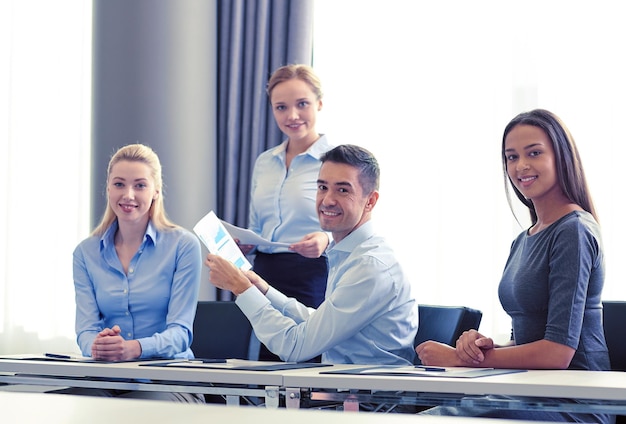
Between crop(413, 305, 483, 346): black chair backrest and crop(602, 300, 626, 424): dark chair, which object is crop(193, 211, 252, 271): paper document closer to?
crop(413, 305, 483, 346): black chair backrest

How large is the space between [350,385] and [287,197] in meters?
1.60

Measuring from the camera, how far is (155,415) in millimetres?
612

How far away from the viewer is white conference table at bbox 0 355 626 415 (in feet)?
5.47

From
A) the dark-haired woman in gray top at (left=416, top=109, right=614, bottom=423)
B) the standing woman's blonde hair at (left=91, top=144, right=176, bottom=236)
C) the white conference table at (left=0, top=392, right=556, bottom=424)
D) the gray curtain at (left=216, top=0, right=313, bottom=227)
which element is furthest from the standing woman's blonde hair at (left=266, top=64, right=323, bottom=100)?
the white conference table at (left=0, top=392, right=556, bottom=424)

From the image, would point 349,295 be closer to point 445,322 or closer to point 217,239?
point 445,322

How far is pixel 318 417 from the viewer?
0.60 metres

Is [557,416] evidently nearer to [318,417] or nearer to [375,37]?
[318,417]

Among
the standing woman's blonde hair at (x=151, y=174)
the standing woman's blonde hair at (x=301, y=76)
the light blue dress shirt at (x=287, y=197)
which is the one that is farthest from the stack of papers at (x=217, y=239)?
the standing woman's blonde hair at (x=301, y=76)

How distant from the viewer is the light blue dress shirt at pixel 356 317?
94.8 inches

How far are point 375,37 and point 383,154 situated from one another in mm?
622

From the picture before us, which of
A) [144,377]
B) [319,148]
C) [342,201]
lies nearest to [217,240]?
[342,201]

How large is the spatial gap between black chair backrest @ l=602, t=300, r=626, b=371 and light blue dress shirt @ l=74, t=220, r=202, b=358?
129 cm

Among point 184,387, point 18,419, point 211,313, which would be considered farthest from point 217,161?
point 18,419

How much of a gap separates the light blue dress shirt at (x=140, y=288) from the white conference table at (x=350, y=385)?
59cm
